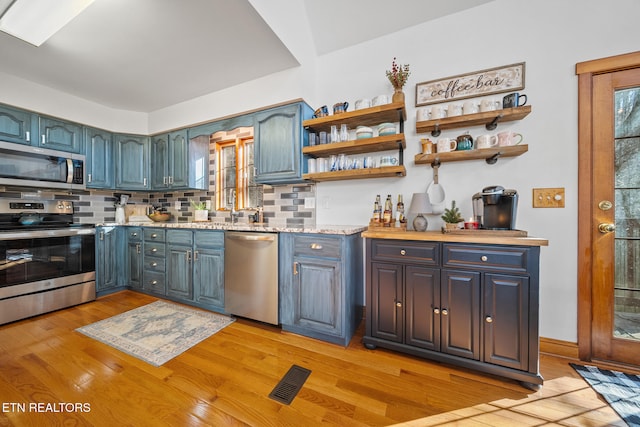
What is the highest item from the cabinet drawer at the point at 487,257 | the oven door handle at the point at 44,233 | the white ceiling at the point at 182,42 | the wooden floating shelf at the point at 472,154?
the white ceiling at the point at 182,42

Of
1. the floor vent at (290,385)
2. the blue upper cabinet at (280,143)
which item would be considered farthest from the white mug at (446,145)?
the floor vent at (290,385)

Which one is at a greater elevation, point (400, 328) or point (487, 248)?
point (487, 248)

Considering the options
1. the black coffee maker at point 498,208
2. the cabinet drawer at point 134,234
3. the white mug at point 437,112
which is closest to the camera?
the black coffee maker at point 498,208

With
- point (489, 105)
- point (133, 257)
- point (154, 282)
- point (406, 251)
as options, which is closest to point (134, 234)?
point (133, 257)

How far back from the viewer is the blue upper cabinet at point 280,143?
219 centimetres

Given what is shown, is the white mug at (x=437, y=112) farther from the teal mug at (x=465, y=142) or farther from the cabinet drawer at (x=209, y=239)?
the cabinet drawer at (x=209, y=239)

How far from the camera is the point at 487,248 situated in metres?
1.37

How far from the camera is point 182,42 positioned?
76.4 inches

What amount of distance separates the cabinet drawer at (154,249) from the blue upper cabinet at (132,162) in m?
0.93

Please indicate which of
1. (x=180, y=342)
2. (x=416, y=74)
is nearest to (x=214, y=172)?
(x=180, y=342)

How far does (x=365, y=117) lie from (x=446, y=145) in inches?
27.5

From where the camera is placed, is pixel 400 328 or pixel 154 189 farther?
pixel 154 189

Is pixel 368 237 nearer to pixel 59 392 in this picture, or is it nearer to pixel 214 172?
pixel 59 392

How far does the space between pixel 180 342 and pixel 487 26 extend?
345 centimetres
